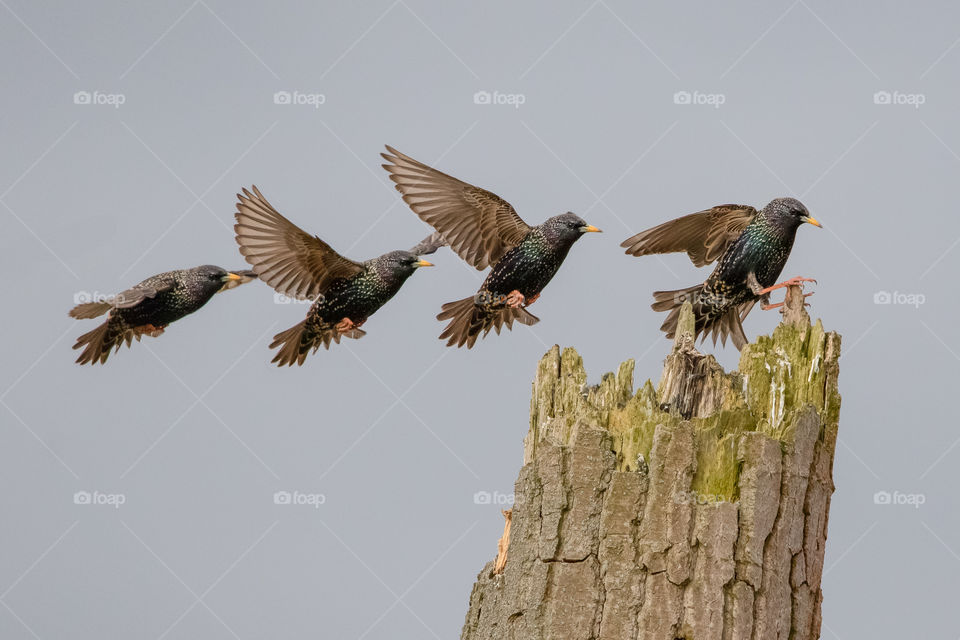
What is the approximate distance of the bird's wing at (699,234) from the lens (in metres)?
8.53

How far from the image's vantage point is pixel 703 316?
334 inches

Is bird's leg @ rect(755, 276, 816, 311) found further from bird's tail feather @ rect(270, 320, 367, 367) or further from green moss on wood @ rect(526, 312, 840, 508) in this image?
bird's tail feather @ rect(270, 320, 367, 367)

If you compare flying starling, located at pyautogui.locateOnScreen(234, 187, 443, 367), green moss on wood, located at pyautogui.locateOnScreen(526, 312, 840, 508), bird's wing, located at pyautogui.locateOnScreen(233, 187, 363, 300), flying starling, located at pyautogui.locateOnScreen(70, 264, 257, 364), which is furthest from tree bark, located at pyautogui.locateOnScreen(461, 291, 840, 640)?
flying starling, located at pyautogui.locateOnScreen(70, 264, 257, 364)

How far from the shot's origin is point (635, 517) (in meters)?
6.26

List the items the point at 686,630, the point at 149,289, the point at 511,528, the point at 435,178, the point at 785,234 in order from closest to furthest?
the point at 686,630, the point at 511,528, the point at 785,234, the point at 435,178, the point at 149,289

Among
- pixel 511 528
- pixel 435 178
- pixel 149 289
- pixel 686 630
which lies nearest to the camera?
pixel 686 630

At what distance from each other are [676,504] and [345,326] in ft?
13.0

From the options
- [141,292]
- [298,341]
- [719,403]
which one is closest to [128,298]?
[141,292]

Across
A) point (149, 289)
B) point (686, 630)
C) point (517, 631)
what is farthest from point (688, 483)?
point (149, 289)

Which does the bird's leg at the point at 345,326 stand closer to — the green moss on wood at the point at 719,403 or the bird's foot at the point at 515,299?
the bird's foot at the point at 515,299

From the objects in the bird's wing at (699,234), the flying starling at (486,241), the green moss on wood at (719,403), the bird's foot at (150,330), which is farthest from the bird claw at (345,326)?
the green moss on wood at (719,403)

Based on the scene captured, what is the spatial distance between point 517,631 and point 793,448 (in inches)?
67.2

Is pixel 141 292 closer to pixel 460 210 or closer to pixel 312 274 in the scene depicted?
pixel 312 274

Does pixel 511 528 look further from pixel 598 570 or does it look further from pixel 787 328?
pixel 787 328
